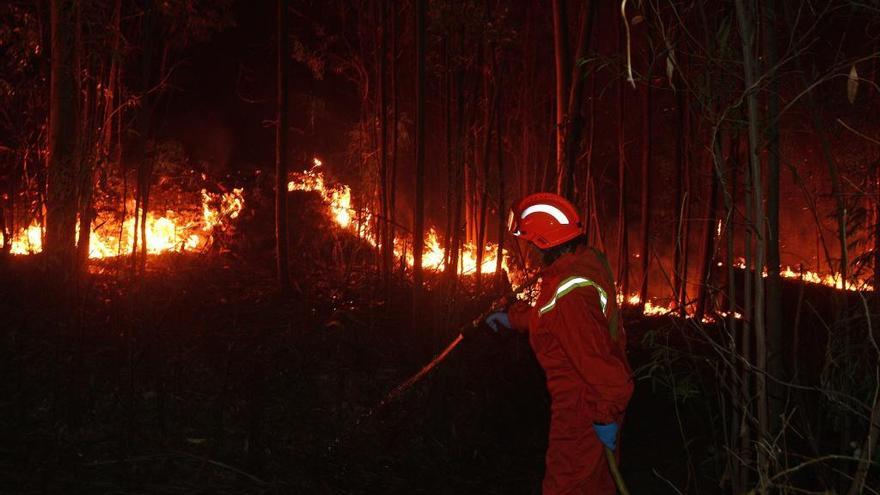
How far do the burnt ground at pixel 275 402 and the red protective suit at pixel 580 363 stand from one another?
17.2 inches

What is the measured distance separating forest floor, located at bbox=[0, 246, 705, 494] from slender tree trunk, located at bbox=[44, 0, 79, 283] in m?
0.46

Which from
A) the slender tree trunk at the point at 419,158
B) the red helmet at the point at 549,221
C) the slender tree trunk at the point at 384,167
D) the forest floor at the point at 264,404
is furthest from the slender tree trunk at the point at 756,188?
the slender tree trunk at the point at 384,167

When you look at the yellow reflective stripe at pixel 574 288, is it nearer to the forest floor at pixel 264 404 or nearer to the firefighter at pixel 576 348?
the firefighter at pixel 576 348

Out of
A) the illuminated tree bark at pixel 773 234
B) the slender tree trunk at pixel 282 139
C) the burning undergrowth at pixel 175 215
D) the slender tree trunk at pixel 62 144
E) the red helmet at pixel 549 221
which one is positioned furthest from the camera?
the burning undergrowth at pixel 175 215

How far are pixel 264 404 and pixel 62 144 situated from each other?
20.3 ft

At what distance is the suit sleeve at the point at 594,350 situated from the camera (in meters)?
3.63

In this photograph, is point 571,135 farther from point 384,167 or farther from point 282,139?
point 282,139

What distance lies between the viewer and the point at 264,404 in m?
7.48

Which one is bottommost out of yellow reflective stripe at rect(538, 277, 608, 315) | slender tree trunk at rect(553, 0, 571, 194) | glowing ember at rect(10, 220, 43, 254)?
yellow reflective stripe at rect(538, 277, 608, 315)

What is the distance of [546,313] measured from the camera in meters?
3.95

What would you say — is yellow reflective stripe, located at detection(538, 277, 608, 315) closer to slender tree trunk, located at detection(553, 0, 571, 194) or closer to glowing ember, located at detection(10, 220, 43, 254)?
slender tree trunk, located at detection(553, 0, 571, 194)

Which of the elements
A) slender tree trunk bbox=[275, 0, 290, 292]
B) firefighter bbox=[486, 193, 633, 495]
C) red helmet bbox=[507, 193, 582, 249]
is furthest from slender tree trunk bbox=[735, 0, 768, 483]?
slender tree trunk bbox=[275, 0, 290, 292]

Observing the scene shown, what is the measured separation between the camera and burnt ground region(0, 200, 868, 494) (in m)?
6.01

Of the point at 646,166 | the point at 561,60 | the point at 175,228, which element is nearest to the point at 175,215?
the point at 175,228
